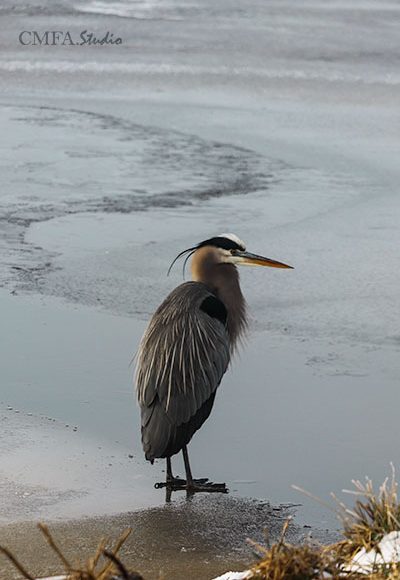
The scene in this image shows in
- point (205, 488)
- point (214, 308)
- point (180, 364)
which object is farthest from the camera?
point (214, 308)

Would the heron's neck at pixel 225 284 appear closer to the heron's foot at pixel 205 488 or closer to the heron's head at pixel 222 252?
the heron's head at pixel 222 252

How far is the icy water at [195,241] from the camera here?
200 inches

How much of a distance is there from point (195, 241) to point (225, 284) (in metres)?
2.58

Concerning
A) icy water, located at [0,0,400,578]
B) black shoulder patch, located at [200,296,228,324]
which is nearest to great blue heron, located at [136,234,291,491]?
black shoulder patch, located at [200,296,228,324]

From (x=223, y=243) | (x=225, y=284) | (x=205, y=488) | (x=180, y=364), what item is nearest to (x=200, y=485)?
(x=205, y=488)

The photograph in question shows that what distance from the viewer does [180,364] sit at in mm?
5246

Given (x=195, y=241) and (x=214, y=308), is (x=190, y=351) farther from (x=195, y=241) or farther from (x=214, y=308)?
(x=195, y=241)

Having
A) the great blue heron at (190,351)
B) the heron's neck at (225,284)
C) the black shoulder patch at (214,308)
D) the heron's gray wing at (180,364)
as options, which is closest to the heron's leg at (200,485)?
the great blue heron at (190,351)

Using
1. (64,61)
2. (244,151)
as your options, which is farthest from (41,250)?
(64,61)

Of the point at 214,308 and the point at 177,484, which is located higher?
the point at 214,308

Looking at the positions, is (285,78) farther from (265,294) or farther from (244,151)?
(265,294)

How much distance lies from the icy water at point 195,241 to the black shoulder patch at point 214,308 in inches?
18.3

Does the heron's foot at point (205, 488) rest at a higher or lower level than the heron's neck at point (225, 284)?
lower

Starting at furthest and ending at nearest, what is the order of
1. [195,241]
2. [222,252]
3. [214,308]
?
[195,241]
[222,252]
[214,308]
